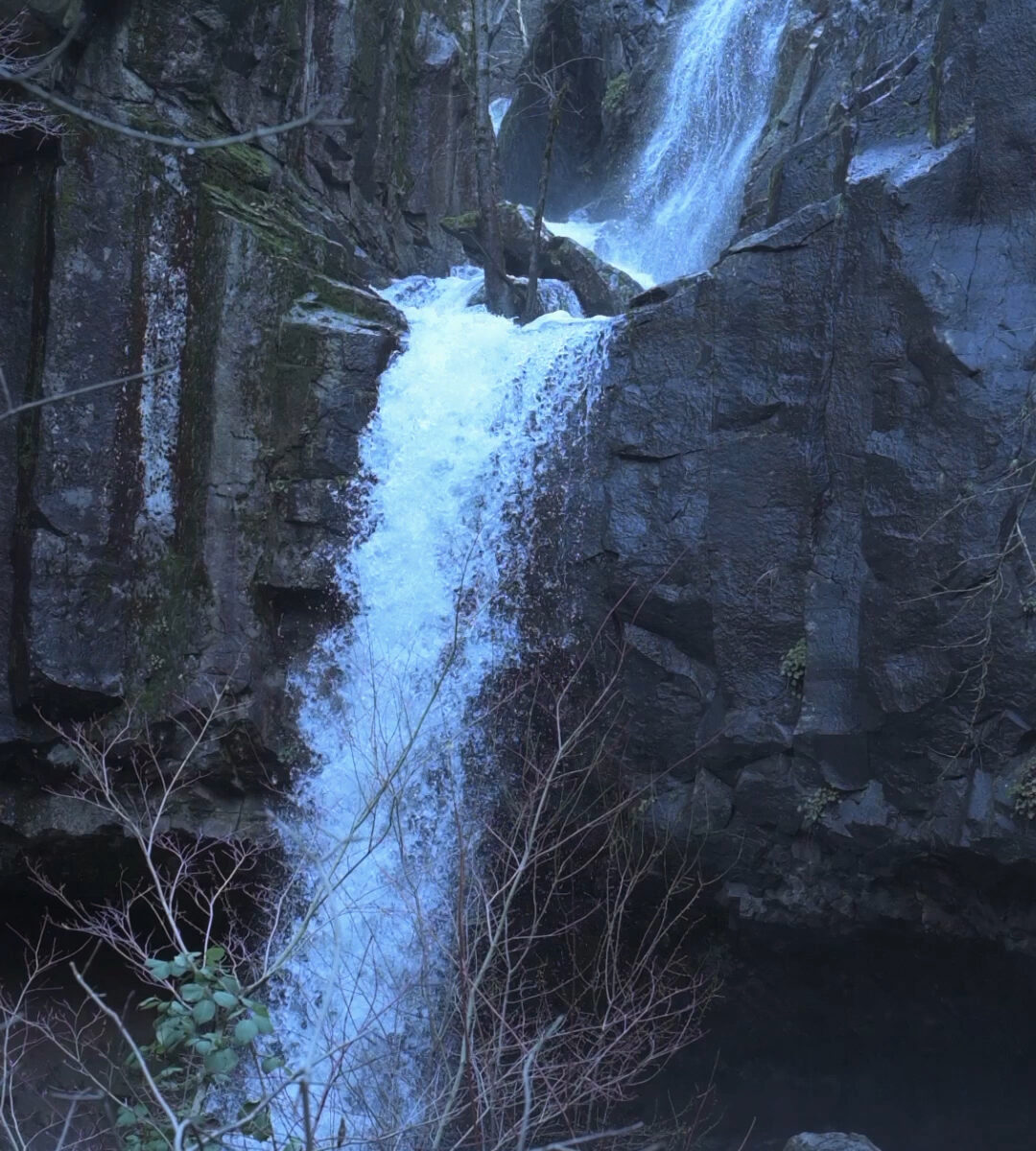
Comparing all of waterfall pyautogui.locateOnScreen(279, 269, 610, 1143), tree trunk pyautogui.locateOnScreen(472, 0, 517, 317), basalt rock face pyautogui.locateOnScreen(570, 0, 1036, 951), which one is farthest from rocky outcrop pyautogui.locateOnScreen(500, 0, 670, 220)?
basalt rock face pyautogui.locateOnScreen(570, 0, 1036, 951)

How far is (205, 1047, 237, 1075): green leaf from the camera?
13.4 feet

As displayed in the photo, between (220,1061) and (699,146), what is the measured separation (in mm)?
15151

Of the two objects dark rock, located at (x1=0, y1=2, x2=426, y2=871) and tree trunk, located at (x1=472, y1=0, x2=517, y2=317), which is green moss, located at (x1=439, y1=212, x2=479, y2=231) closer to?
tree trunk, located at (x1=472, y1=0, x2=517, y2=317)

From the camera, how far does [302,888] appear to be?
35.4 ft

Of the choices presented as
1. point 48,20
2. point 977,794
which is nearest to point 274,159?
point 48,20

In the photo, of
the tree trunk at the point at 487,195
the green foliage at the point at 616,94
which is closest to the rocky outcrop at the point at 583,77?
the green foliage at the point at 616,94

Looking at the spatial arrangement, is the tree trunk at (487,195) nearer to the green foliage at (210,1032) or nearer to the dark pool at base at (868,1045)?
the dark pool at base at (868,1045)

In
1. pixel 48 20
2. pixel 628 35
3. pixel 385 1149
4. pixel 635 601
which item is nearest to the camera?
pixel 385 1149

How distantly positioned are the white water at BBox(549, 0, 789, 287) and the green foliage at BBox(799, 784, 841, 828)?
813 centimetres

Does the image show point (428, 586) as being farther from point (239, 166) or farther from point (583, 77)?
point (583, 77)

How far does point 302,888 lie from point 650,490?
467 cm

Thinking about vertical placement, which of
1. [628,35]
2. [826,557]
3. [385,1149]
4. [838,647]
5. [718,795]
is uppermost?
[628,35]

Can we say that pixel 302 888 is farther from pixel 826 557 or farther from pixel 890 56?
pixel 890 56

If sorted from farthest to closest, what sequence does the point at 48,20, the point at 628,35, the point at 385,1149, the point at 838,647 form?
the point at 628,35
the point at 48,20
the point at 838,647
the point at 385,1149
